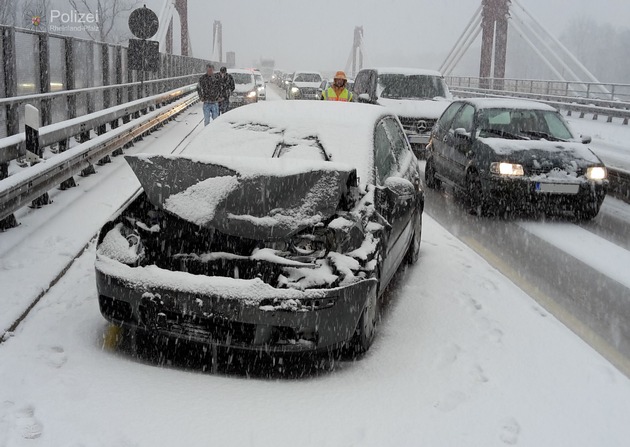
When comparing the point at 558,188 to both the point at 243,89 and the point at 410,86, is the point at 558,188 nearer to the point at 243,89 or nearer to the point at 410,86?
the point at 410,86

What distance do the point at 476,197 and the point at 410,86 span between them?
8764 millimetres

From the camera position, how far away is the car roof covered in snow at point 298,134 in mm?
5363

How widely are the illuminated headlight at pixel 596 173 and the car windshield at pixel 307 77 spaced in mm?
33967

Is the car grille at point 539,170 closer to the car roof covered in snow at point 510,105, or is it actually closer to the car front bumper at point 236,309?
the car roof covered in snow at point 510,105

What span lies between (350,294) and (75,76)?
1086cm

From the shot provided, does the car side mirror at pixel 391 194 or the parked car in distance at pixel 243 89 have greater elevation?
the parked car in distance at pixel 243 89

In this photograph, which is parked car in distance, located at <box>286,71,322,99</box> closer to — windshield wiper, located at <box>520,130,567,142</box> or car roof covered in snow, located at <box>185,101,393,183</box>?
windshield wiper, located at <box>520,130,567,142</box>

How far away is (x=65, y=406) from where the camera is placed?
11.9 feet

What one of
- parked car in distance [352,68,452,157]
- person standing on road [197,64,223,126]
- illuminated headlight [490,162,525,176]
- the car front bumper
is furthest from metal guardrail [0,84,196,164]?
parked car in distance [352,68,452,157]

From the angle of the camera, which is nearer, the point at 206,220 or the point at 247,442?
the point at 247,442

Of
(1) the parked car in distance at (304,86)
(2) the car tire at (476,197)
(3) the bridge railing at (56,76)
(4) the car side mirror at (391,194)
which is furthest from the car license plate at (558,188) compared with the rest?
(1) the parked car in distance at (304,86)

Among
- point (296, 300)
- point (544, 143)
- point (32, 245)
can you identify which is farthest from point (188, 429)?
point (544, 143)

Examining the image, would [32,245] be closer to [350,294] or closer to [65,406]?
[65,406]

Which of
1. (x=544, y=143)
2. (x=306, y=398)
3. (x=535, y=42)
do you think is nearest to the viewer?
(x=306, y=398)
